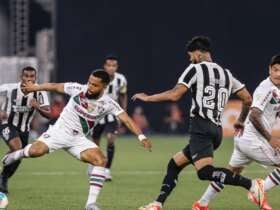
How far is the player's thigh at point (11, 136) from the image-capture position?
45.1 feet

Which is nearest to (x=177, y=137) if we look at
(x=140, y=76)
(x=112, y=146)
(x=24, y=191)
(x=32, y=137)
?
(x=140, y=76)

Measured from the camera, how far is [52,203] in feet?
41.8

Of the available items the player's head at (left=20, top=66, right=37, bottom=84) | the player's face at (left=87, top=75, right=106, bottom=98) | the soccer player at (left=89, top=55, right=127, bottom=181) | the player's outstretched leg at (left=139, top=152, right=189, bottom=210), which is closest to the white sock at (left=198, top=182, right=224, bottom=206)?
the player's outstretched leg at (left=139, top=152, right=189, bottom=210)

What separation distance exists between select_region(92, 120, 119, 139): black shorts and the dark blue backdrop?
15.7m

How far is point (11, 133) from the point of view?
13922mm

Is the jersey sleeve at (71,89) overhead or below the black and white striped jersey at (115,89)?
overhead

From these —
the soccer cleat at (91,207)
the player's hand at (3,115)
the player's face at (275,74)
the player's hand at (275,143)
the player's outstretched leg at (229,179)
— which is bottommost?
the soccer cleat at (91,207)

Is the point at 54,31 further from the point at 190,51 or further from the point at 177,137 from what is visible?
the point at 190,51

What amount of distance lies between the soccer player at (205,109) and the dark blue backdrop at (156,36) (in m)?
21.6

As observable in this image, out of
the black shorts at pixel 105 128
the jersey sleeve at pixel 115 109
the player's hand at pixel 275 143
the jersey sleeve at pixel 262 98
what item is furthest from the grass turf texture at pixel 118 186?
the jersey sleeve at pixel 262 98

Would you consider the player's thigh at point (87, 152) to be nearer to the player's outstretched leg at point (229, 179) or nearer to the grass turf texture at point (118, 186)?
the grass turf texture at point (118, 186)

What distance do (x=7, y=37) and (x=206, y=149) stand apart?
25.6 metres

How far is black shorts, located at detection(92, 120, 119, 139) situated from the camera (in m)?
17.2

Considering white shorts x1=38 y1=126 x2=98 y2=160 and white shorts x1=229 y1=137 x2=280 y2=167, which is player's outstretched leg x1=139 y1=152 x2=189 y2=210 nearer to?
white shorts x1=229 y1=137 x2=280 y2=167
